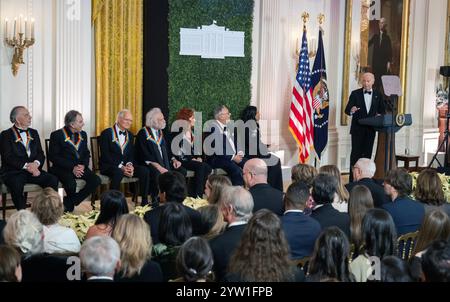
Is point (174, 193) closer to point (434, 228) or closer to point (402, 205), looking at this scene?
point (402, 205)

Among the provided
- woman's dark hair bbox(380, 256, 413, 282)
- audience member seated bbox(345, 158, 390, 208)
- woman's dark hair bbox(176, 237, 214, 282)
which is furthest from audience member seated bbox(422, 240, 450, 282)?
audience member seated bbox(345, 158, 390, 208)

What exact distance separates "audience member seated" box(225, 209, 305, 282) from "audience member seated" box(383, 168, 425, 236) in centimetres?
191

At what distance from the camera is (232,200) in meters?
4.76

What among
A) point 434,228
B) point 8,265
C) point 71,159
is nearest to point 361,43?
point 71,159

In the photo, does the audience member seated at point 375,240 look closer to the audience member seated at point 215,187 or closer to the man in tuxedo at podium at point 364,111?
the audience member seated at point 215,187

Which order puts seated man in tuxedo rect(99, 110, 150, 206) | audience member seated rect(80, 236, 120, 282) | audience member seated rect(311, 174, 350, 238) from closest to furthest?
audience member seated rect(80, 236, 120, 282) < audience member seated rect(311, 174, 350, 238) < seated man in tuxedo rect(99, 110, 150, 206)

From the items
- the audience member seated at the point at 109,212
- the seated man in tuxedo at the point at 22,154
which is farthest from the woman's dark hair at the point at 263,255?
the seated man in tuxedo at the point at 22,154

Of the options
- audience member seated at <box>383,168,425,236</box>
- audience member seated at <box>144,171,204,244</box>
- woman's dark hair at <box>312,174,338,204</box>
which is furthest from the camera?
audience member seated at <box>383,168,425,236</box>

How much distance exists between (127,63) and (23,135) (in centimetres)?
204

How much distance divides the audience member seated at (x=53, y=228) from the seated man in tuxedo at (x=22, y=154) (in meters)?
3.11

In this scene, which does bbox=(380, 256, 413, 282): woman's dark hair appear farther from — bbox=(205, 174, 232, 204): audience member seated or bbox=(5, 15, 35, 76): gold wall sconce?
bbox=(5, 15, 35, 76): gold wall sconce

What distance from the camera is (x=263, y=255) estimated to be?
13.0 feet

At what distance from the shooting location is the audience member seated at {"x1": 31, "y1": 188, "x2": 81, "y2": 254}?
486cm
